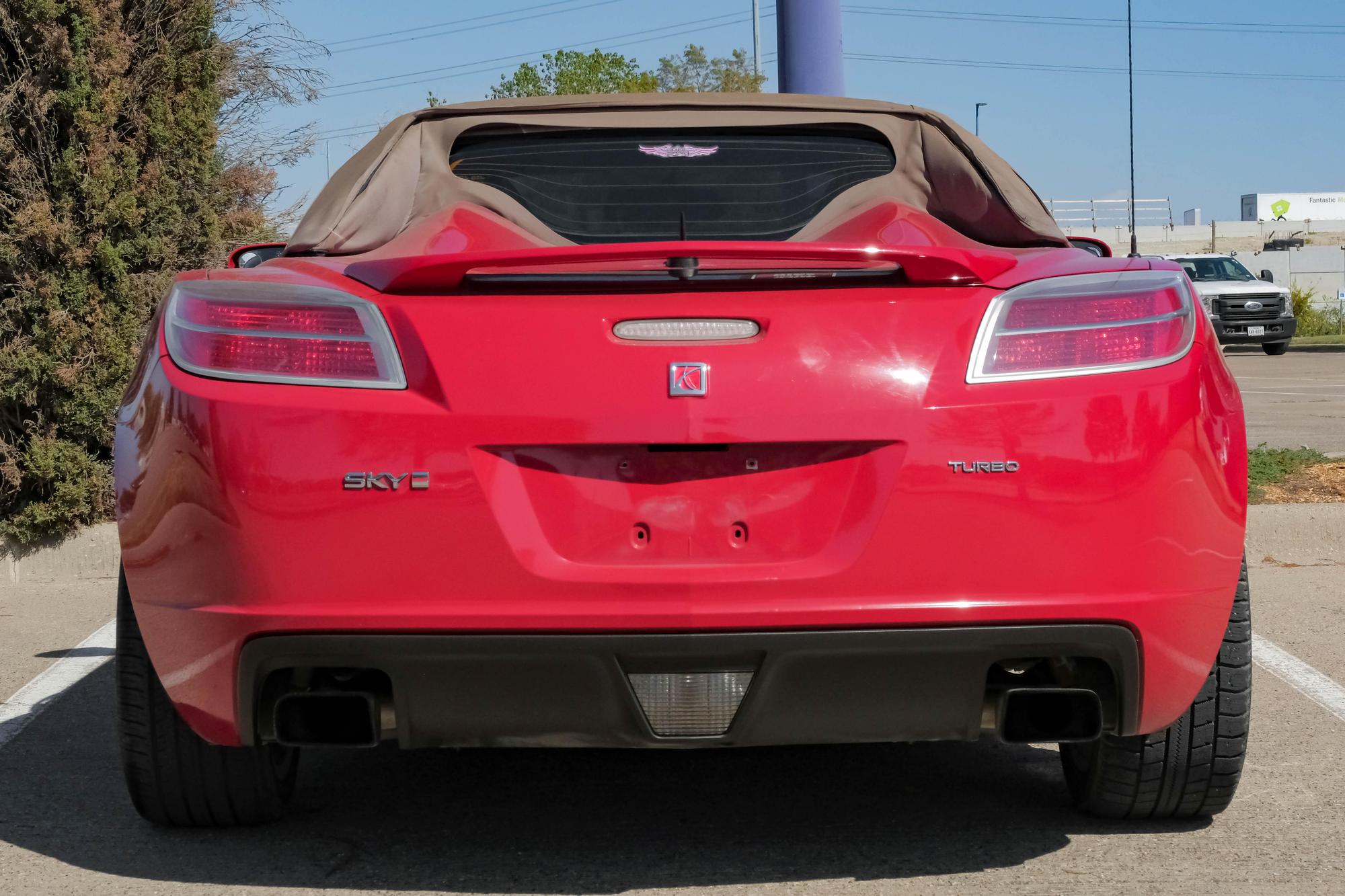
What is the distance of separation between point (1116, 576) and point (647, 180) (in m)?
1.66

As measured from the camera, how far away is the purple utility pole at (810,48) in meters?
7.97

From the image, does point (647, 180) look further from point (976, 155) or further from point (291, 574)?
point (291, 574)

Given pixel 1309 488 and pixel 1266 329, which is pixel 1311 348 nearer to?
pixel 1266 329

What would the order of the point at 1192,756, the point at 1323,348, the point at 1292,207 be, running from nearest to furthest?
1. the point at 1192,756
2. the point at 1323,348
3. the point at 1292,207

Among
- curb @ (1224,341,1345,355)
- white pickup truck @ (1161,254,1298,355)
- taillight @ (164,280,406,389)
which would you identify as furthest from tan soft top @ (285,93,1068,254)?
curb @ (1224,341,1345,355)

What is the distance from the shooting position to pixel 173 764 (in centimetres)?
306

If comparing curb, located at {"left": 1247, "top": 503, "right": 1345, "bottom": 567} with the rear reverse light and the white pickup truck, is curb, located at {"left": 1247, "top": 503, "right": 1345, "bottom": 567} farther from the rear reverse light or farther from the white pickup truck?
the white pickup truck

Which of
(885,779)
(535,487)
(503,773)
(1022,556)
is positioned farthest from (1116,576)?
(503,773)

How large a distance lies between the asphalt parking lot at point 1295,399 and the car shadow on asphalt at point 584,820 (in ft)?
20.5

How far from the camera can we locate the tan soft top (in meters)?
3.60

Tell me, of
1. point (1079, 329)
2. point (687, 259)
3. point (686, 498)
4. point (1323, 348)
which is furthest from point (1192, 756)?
point (1323, 348)

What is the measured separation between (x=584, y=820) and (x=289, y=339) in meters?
1.27

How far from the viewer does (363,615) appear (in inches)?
98.7

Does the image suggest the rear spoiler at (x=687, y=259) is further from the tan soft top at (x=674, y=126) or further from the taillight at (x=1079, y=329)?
the tan soft top at (x=674, y=126)
